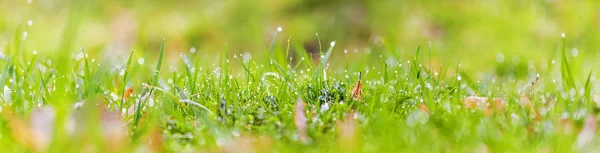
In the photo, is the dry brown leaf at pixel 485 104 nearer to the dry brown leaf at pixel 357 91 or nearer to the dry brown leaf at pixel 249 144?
the dry brown leaf at pixel 357 91

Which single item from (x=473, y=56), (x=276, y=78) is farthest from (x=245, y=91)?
(x=473, y=56)

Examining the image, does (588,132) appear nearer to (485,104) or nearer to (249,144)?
(485,104)

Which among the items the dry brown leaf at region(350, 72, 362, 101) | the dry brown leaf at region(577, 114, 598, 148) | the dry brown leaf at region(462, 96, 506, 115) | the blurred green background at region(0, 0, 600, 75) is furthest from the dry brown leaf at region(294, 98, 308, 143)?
the blurred green background at region(0, 0, 600, 75)

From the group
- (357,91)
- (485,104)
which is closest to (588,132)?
(485,104)

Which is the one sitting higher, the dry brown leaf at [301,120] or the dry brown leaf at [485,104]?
the dry brown leaf at [485,104]

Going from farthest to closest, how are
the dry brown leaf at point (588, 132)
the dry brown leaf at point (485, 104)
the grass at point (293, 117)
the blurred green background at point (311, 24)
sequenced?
the blurred green background at point (311, 24) → the dry brown leaf at point (485, 104) → the dry brown leaf at point (588, 132) → the grass at point (293, 117)

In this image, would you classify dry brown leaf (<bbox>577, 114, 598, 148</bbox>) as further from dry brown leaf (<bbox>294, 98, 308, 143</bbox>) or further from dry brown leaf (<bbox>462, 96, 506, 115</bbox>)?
dry brown leaf (<bbox>294, 98, 308, 143</bbox>)

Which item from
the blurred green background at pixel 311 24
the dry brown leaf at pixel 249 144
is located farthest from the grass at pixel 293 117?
the blurred green background at pixel 311 24

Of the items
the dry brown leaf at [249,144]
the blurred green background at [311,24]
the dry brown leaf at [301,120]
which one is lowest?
the dry brown leaf at [249,144]
